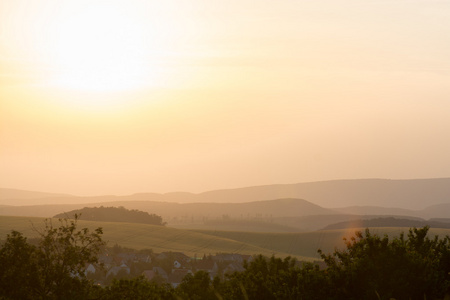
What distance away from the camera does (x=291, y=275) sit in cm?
3600

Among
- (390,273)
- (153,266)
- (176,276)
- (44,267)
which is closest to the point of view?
(390,273)

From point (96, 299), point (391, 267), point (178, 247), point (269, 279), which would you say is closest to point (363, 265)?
point (391, 267)

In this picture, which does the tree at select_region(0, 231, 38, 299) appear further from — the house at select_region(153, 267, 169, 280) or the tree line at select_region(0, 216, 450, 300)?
the house at select_region(153, 267, 169, 280)

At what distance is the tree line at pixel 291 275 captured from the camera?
33500mm

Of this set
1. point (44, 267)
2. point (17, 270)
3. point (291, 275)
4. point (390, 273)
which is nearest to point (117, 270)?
point (44, 267)

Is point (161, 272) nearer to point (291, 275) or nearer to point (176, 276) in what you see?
point (176, 276)

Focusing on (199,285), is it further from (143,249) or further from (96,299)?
(143,249)

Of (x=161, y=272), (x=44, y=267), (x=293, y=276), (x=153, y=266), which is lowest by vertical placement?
(x=161, y=272)

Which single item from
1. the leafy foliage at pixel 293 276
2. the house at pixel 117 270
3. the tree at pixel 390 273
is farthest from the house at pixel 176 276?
the tree at pixel 390 273

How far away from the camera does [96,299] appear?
4084 cm

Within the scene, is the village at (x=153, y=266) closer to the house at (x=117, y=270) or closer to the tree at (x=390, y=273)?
the house at (x=117, y=270)

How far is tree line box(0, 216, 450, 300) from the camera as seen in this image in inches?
1319

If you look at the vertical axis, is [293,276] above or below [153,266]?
above

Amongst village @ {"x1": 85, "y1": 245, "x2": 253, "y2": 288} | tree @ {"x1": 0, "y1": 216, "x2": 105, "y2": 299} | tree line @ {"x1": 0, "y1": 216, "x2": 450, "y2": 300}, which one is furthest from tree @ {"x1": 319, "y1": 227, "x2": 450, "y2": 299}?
village @ {"x1": 85, "y1": 245, "x2": 253, "y2": 288}
